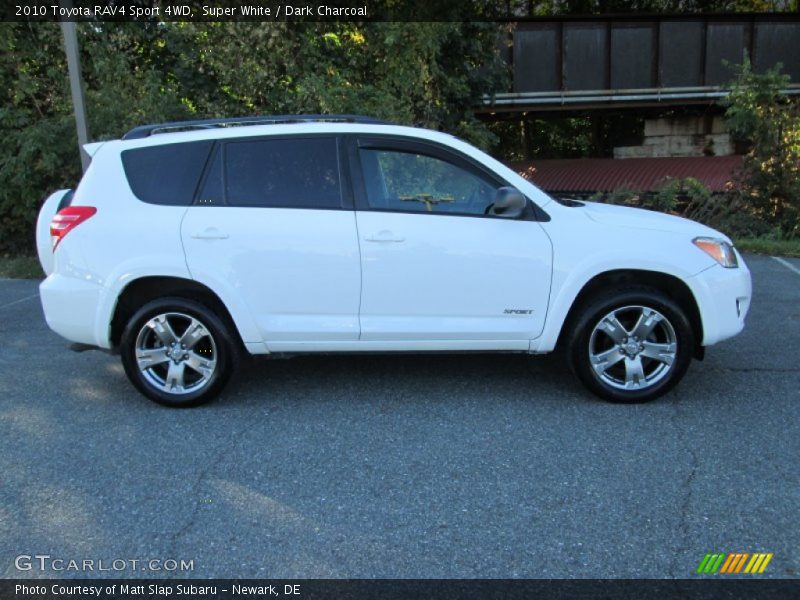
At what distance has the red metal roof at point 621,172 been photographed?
14742 mm

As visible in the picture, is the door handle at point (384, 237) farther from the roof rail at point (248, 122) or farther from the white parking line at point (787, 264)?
the white parking line at point (787, 264)

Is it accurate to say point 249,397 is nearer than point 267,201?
No

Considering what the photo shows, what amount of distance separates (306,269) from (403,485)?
1.55 m

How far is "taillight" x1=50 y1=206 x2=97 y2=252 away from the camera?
440 cm

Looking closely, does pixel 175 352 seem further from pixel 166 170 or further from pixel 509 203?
pixel 509 203

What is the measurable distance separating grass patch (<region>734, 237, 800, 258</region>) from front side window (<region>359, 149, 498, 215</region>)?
729 cm

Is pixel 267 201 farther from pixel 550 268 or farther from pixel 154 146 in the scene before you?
pixel 550 268

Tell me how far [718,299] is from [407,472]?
2323 millimetres

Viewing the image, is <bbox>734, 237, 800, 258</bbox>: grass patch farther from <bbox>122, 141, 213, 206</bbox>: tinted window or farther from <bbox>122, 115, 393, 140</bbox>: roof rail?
<bbox>122, 141, 213, 206</bbox>: tinted window

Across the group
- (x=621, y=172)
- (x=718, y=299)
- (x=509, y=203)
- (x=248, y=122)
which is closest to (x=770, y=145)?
(x=621, y=172)

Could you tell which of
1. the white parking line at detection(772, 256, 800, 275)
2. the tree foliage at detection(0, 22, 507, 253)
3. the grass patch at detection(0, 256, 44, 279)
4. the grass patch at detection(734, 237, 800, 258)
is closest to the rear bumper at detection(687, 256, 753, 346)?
the white parking line at detection(772, 256, 800, 275)

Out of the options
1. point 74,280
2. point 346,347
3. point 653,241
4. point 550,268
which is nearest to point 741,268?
point 653,241

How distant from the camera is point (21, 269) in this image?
9.55m

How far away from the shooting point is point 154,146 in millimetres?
4547
